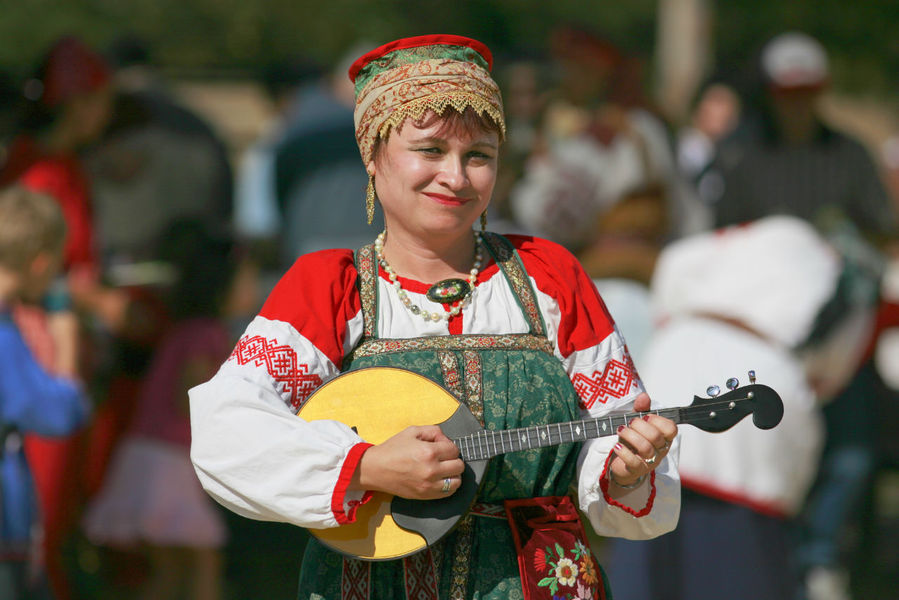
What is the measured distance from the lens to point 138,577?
600 cm

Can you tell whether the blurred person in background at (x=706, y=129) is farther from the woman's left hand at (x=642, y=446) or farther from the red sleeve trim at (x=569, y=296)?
the woman's left hand at (x=642, y=446)

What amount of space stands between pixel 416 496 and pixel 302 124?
5.14 metres

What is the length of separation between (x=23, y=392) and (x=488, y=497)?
7.31 feet

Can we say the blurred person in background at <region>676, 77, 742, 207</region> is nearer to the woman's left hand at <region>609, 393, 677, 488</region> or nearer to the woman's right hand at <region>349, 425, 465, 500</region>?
the woman's left hand at <region>609, 393, 677, 488</region>

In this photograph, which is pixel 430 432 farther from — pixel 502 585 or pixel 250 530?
pixel 250 530

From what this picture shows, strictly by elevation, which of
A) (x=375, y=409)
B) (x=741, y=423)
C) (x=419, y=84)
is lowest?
(x=375, y=409)

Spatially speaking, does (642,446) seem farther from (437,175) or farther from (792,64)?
(792,64)

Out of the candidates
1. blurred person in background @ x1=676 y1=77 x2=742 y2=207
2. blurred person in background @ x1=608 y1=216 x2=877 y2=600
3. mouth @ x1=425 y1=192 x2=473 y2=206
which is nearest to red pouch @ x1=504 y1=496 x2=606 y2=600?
mouth @ x1=425 y1=192 x2=473 y2=206

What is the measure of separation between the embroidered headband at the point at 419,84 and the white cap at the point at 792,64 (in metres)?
4.53

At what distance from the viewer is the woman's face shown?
2447 millimetres

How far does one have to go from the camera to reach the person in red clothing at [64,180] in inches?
200

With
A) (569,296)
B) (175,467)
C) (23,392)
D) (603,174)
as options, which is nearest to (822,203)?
(603,174)

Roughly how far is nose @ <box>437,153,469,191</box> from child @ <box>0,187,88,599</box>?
7.22ft

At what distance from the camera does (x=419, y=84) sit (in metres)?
2.44
